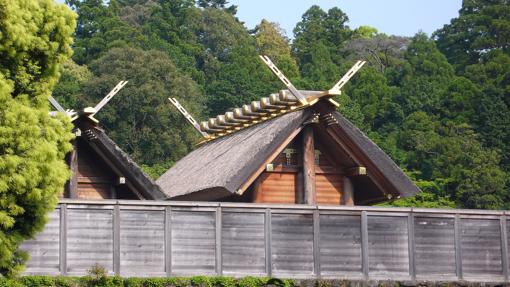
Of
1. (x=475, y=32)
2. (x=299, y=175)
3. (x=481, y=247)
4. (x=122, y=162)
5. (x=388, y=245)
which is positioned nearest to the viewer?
(x=388, y=245)

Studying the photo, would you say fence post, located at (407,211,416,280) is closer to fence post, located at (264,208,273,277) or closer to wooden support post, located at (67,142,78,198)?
fence post, located at (264,208,273,277)

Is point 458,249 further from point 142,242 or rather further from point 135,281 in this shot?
point 135,281

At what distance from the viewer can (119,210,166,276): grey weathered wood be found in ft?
73.4

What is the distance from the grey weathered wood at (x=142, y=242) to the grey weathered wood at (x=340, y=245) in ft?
9.65

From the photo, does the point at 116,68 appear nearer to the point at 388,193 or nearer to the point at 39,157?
the point at 388,193

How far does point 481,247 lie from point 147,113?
44.5 meters

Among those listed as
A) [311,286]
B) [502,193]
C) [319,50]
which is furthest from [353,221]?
[319,50]

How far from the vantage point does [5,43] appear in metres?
19.2

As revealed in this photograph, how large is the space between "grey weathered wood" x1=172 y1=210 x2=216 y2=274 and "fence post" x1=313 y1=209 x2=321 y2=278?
183 centimetres

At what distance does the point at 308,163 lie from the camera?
2808 centimetres

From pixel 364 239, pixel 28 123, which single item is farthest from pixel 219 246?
pixel 28 123

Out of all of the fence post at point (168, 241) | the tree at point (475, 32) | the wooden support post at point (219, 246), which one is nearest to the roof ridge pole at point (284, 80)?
the wooden support post at point (219, 246)

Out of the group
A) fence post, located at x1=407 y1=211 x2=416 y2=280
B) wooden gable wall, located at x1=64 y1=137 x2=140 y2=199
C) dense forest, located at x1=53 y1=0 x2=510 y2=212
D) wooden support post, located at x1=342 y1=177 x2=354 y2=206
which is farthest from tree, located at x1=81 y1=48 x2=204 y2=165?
fence post, located at x1=407 y1=211 x2=416 y2=280

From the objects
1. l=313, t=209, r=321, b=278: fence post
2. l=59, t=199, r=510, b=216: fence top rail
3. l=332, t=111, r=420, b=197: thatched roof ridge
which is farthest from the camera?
l=332, t=111, r=420, b=197: thatched roof ridge
